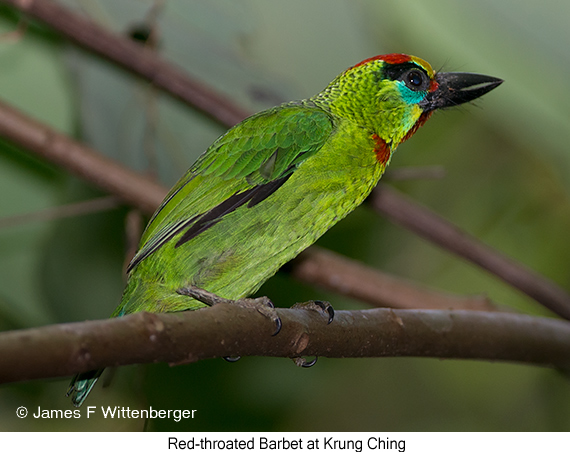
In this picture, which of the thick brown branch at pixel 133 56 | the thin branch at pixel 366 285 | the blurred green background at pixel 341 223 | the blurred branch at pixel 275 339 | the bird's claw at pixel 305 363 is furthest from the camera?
the thin branch at pixel 366 285

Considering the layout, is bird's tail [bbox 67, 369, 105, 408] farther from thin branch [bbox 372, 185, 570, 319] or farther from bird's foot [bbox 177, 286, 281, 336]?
thin branch [bbox 372, 185, 570, 319]

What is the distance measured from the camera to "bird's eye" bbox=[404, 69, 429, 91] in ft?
8.31

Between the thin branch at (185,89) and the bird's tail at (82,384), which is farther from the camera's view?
the thin branch at (185,89)

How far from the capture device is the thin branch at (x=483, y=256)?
2.94m

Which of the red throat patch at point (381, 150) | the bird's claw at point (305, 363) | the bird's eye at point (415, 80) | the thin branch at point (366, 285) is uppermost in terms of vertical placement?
the bird's eye at point (415, 80)

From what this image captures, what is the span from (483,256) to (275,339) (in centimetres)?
147

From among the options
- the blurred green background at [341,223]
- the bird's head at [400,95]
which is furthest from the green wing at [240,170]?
the blurred green background at [341,223]

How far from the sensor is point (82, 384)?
88.1 inches

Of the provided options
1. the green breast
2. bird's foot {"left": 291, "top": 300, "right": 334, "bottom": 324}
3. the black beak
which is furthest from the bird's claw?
the black beak

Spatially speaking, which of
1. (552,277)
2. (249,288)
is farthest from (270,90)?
(552,277)

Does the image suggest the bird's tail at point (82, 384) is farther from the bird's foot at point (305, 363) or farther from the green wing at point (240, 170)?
the bird's foot at point (305, 363)

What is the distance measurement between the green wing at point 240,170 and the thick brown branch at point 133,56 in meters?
0.57

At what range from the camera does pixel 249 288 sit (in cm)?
244

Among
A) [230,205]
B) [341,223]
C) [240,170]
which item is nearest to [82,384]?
[230,205]
